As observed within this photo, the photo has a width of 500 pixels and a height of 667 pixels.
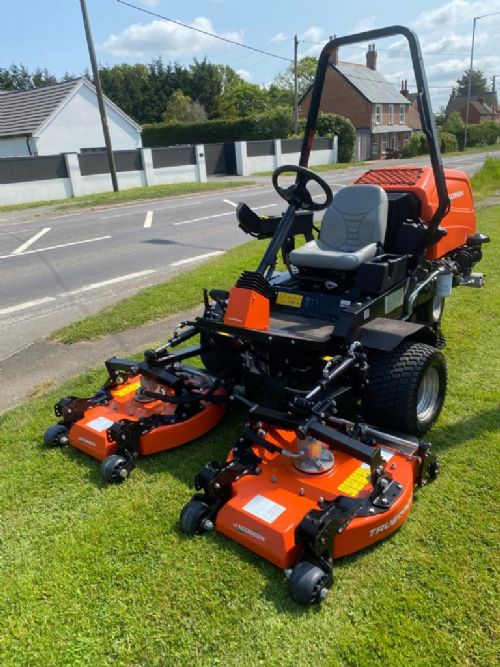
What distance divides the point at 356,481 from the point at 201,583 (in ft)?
3.06

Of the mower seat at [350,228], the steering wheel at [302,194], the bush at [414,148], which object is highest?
the steering wheel at [302,194]

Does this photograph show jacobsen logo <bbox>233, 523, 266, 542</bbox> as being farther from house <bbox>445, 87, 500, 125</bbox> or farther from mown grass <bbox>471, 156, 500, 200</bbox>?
house <bbox>445, 87, 500, 125</bbox>

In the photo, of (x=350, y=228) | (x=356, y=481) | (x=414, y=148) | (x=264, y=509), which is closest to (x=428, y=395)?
(x=356, y=481)

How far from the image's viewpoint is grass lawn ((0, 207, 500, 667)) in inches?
85.3

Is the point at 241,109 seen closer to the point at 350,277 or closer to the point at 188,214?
the point at 188,214

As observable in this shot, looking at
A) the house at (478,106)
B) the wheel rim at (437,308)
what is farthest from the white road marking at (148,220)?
the house at (478,106)

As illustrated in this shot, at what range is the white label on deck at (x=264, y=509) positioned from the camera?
8.43 feet

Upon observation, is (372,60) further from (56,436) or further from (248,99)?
(56,436)

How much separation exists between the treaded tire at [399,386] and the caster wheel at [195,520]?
1215 millimetres

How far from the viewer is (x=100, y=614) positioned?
2332 mm

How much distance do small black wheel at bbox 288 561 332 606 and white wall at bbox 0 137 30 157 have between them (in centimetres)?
2735

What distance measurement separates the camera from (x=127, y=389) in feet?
12.7

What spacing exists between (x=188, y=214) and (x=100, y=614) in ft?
41.9

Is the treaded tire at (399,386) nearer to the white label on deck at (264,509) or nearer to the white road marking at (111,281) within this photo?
the white label on deck at (264,509)
